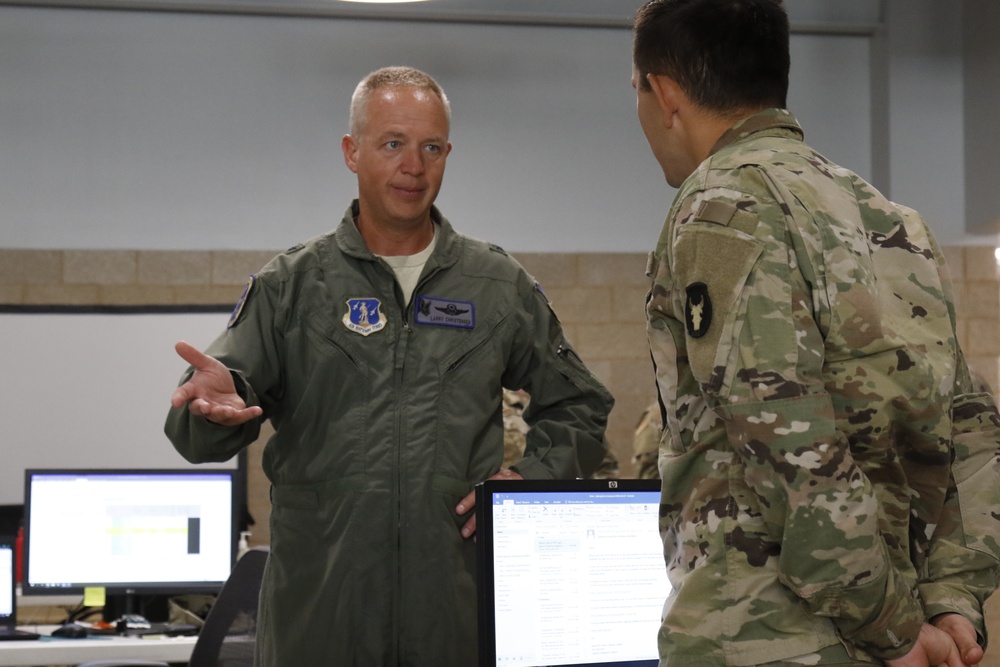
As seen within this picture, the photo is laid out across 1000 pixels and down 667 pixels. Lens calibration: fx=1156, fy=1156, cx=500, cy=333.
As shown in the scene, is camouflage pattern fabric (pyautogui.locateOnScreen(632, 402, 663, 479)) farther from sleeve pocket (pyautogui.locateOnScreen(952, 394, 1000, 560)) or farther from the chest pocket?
the chest pocket

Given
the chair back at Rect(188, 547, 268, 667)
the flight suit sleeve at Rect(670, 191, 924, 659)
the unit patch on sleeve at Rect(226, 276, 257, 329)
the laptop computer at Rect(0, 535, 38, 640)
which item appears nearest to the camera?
the flight suit sleeve at Rect(670, 191, 924, 659)

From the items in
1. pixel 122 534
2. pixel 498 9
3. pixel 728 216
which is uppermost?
pixel 498 9

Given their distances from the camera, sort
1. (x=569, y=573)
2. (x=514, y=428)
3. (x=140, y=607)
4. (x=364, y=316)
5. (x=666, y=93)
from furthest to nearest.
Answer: (x=514, y=428) < (x=140, y=607) < (x=364, y=316) < (x=569, y=573) < (x=666, y=93)

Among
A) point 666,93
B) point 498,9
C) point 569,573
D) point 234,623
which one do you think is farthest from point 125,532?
point 498,9

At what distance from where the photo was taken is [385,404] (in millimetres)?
2205

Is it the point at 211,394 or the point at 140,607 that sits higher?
the point at 211,394

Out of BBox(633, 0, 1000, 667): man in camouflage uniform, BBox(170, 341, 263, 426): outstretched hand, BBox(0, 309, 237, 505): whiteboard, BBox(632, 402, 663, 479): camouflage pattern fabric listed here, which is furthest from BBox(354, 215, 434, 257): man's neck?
BBox(0, 309, 237, 505): whiteboard

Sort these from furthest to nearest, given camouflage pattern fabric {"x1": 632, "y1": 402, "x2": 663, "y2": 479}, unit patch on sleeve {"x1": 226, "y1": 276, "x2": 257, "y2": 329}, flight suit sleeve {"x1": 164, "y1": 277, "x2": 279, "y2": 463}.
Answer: camouflage pattern fabric {"x1": 632, "y1": 402, "x2": 663, "y2": 479}
unit patch on sleeve {"x1": 226, "y1": 276, "x2": 257, "y2": 329}
flight suit sleeve {"x1": 164, "y1": 277, "x2": 279, "y2": 463}

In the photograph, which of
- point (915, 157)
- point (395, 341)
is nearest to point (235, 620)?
point (395, 341)

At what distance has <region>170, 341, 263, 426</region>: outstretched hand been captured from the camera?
1.92 m

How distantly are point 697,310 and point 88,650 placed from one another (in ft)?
9.48

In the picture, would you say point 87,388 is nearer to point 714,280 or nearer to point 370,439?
point 370,439

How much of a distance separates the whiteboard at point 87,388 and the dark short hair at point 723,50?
4.97m

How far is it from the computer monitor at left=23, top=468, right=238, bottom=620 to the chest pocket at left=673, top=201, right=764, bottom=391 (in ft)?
10.1
